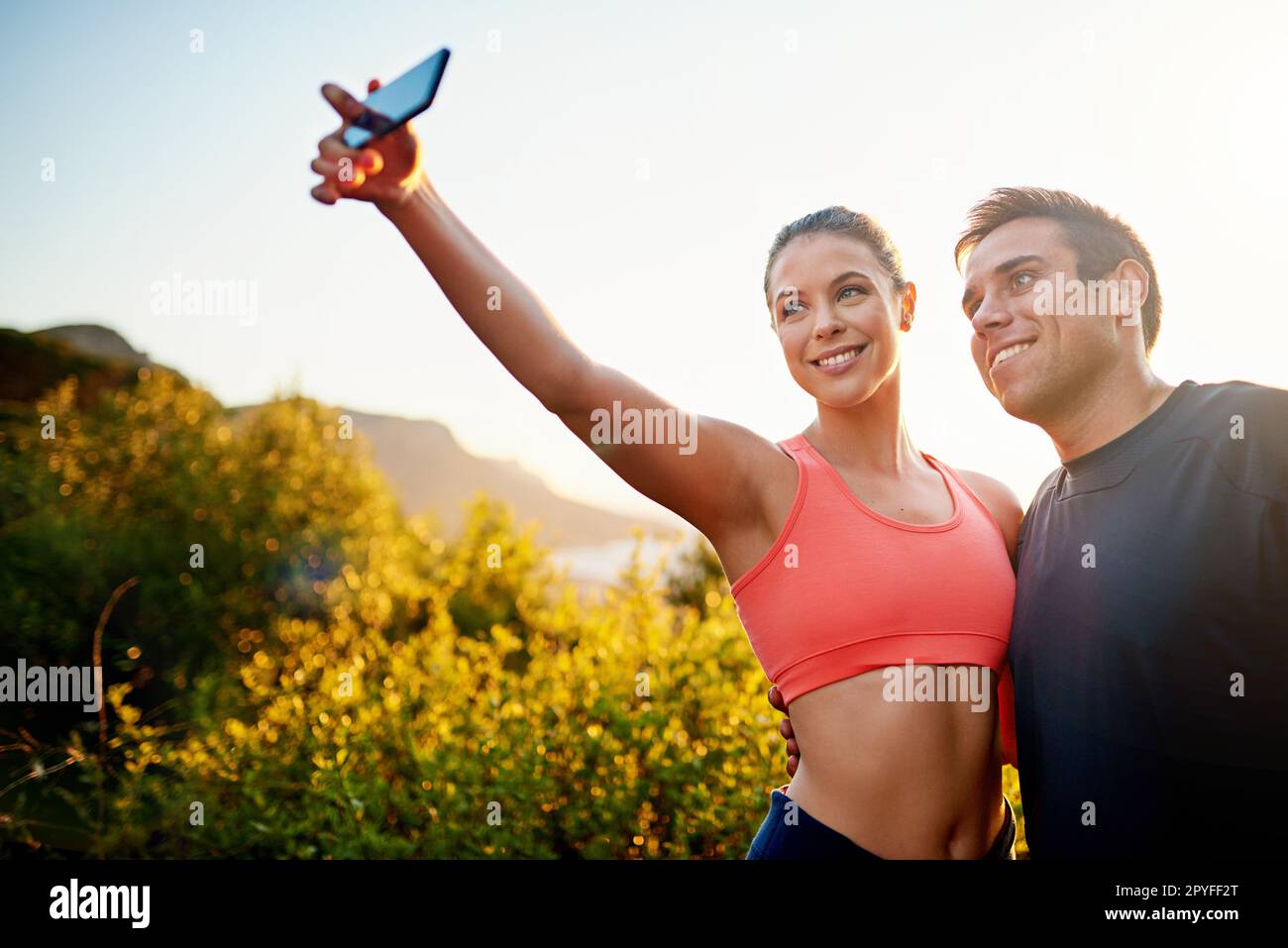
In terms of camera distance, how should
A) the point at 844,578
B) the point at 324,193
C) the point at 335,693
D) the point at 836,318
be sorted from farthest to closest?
the point at 335,693, the point at 836,318, the point at 844,578, the point at 324,193

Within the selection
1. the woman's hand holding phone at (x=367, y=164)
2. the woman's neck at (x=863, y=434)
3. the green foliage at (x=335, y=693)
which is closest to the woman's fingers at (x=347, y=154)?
the woman's hand holding phone at (x=367, y=164)

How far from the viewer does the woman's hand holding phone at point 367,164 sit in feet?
5.08

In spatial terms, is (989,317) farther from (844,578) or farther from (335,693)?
(335,693)

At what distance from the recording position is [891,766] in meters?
2.09

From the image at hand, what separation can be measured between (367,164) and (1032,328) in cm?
172

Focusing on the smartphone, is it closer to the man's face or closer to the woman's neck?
the woman's neck

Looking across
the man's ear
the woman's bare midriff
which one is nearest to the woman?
the woman's bare midriff

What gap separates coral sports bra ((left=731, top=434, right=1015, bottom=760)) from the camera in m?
2.10

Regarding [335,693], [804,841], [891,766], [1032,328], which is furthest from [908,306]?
[335,693]

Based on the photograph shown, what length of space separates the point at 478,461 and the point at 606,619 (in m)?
7.18

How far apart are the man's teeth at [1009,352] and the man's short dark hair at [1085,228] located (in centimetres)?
26
